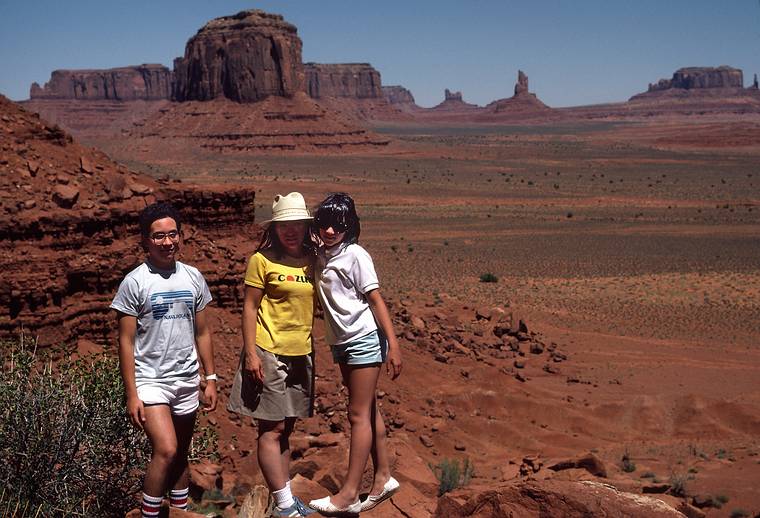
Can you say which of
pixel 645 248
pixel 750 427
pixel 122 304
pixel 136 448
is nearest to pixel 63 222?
pixel 136 448

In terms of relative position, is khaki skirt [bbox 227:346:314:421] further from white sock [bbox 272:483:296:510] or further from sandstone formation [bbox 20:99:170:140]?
sandstone formation [bbox 20:99:170:140]

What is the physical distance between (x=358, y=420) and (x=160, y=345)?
4.07ft

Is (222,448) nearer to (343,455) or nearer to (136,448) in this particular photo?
(343,455)

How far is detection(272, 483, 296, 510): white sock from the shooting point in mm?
4773

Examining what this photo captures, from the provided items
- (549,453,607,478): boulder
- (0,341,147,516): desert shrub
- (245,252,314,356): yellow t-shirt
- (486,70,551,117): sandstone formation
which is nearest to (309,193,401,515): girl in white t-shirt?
(245,252,314,356): yellow t-shirt

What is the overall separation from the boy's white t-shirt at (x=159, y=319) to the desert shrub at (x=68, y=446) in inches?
36.3

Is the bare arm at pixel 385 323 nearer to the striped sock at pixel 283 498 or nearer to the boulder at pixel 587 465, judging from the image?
the striped sock at pixel 283 498

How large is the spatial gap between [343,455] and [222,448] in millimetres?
2017

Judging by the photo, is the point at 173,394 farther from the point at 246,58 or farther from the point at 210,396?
the point at 246,58

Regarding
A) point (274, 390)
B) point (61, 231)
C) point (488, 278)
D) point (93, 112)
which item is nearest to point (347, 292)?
point (274, 390)

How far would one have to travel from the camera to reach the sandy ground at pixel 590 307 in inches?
412

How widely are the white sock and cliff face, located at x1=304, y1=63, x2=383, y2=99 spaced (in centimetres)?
16561

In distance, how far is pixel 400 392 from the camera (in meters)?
11.1

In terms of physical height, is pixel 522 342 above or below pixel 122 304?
below
